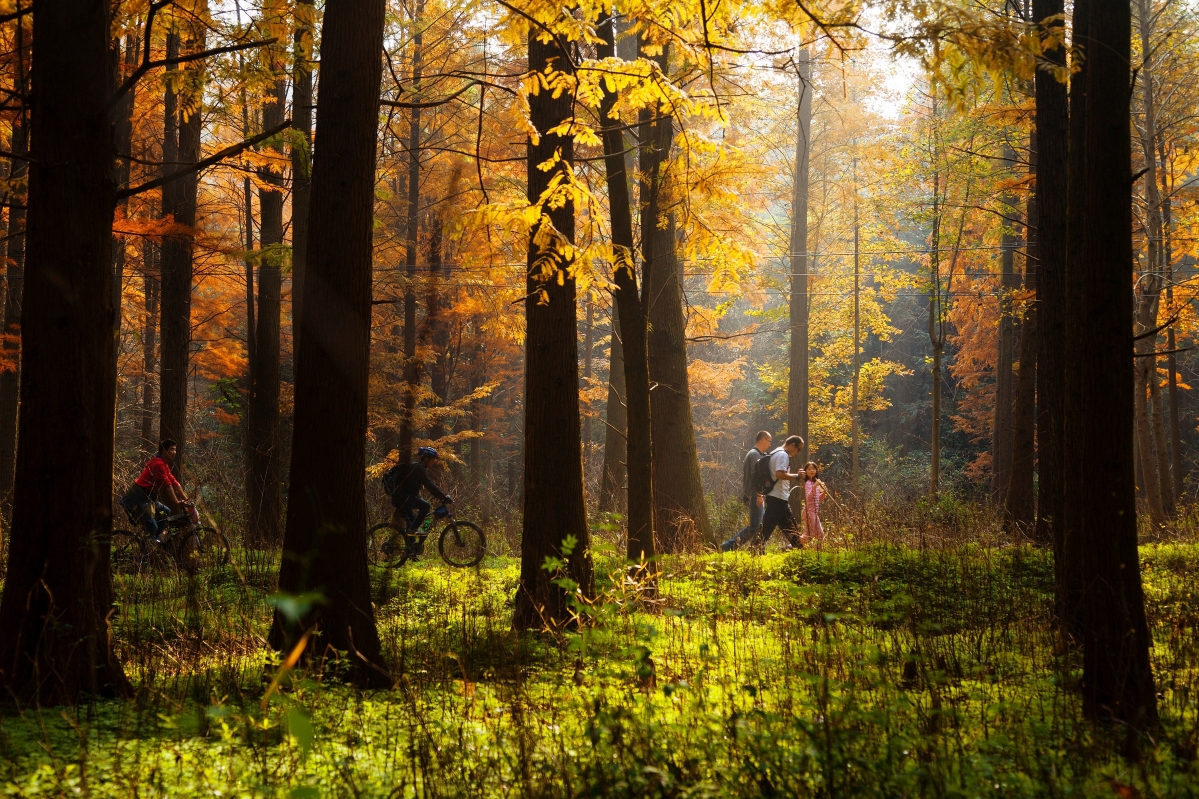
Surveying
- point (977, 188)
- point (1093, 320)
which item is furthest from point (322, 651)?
point (977, 188)

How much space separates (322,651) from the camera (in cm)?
512

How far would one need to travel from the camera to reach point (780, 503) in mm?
12805

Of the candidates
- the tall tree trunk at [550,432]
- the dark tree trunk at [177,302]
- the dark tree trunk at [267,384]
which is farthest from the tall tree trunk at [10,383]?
the tall tree trunk at [550,432]

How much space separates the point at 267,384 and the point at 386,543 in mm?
3933

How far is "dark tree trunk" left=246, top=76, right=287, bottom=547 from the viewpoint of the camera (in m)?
12.3

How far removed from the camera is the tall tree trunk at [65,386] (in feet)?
14.4

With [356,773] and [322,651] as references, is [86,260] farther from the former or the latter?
[356,773]

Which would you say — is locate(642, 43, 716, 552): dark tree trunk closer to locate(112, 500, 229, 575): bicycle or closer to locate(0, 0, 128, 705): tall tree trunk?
locate(112, 500, 229, 575): bicycle

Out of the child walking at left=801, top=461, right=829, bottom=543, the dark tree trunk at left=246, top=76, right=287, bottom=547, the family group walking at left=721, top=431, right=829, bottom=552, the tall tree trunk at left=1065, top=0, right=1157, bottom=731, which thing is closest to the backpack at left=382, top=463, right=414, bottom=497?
the dark tree trunk at left=246, top=76, right=287, bottom=547

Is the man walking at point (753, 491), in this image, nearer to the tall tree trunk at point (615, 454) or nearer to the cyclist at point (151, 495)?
the tall tree trunk at point (615, 454)

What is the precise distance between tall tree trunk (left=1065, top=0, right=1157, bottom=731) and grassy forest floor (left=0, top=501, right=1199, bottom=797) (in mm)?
382

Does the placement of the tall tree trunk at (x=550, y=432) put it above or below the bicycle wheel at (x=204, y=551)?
above

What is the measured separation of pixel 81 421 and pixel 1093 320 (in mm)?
5506

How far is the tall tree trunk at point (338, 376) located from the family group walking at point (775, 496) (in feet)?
26.0
